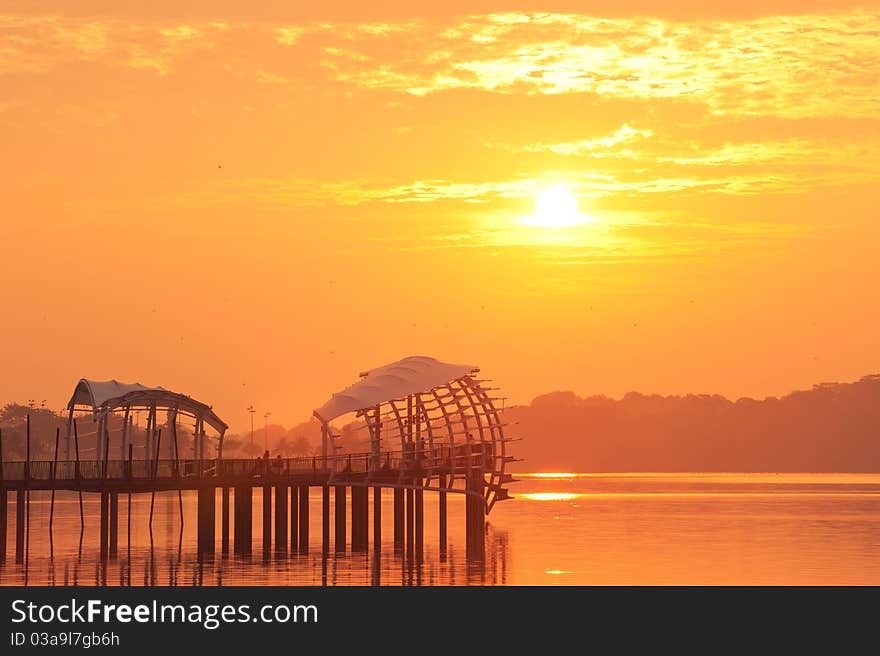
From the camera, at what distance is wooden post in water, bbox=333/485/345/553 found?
89438 millimetres

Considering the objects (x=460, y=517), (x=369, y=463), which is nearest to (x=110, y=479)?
(x=369, y=463)

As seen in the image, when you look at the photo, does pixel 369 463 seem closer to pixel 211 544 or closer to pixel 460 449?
pixel 460 449

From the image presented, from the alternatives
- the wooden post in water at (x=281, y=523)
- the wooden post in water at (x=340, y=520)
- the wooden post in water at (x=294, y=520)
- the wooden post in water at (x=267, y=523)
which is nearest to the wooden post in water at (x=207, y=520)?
the wooden post in water at (x=267, y=523)

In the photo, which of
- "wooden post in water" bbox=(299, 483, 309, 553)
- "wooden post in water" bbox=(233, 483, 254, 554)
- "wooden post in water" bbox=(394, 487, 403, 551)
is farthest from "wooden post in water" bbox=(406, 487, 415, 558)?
"wooden post in water" bbox=(233, 483, 254, 554)

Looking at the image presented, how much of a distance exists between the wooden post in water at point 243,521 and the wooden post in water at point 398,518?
31.6ft

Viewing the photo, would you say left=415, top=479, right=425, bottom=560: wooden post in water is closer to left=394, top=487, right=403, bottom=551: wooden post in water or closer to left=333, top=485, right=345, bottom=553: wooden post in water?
left=394, top=487, right=403, bottom=551: wooden post in water

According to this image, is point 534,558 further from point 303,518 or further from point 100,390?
point 100,390

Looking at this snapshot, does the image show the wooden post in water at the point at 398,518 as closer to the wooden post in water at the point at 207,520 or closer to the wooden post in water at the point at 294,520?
the wooden post in water at the point at 294,520

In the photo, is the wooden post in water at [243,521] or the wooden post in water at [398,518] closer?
the wooden post in water at [243,521]

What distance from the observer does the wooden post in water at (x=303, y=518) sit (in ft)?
299

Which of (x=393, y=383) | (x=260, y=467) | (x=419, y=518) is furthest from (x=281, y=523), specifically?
(x=393, y=383)
